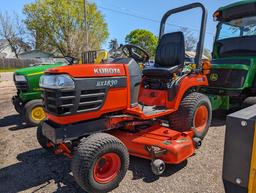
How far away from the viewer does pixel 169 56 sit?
148 inches

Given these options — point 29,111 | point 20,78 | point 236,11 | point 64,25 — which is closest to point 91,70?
point 29,111

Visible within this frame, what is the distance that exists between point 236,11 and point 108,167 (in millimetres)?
4379

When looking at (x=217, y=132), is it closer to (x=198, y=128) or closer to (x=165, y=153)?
(x=198, y=128)

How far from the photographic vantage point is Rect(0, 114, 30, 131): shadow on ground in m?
4.81

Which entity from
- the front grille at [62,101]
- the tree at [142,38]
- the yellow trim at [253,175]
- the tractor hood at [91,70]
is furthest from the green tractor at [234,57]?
the tree at [142,38]

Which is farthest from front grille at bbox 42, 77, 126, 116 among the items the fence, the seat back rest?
the fence

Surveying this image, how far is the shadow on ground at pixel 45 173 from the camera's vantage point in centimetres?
260

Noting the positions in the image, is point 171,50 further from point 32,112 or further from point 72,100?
point 32,112

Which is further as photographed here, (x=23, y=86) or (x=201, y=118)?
(x=23, y=86)

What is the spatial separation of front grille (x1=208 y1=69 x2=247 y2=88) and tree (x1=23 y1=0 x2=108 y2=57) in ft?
79.5

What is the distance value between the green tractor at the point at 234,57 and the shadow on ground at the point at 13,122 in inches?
154

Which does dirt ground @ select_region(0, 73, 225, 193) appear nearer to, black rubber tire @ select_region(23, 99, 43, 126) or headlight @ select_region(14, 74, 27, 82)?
black rubber tire @ select_region(23, 99, 43, 126)

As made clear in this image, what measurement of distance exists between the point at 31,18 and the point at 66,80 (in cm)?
3289

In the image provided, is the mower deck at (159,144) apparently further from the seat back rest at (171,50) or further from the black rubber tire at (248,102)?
the black rubber tire at (248,102)
